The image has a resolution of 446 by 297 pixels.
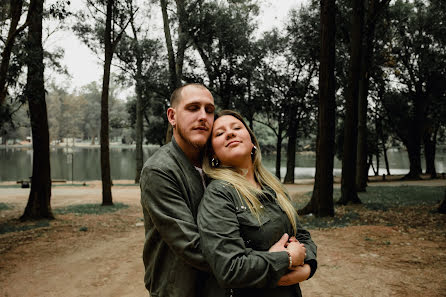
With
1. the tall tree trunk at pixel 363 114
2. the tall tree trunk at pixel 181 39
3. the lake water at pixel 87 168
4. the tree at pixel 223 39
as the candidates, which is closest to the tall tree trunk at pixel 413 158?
the lake water at pixel 87 168

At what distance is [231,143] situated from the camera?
87.4 inches

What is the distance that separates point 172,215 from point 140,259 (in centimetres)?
563

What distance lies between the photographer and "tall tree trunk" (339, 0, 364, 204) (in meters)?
12.1

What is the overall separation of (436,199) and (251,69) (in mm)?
13269

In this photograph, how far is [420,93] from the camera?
25.6 meters

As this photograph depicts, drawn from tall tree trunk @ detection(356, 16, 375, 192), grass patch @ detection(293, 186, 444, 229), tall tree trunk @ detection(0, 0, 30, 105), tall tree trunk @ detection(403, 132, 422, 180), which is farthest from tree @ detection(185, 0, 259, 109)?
tall tree trunk @ detection(403, 132, 422, 180)

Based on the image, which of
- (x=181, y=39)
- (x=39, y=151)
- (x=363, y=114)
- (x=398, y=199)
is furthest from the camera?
(x=181, y=39)

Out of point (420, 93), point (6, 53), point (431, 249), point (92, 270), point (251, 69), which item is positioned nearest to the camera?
point (92, 270)

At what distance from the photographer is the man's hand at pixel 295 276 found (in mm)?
1916

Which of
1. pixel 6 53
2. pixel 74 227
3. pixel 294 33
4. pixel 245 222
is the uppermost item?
pixel 294 33

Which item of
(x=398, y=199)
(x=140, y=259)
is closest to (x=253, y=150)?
(x=140, y=259)

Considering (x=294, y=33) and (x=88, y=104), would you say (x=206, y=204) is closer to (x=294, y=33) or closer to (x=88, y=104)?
(x=294, y=33)

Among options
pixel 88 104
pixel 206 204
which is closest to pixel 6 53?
pixel 206 204

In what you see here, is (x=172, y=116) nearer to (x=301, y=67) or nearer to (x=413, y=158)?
(x=301, y=67)
